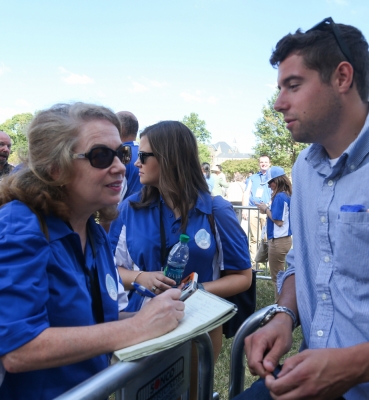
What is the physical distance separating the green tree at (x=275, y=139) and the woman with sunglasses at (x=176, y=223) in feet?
107

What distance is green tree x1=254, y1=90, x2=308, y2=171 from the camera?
34594 mm

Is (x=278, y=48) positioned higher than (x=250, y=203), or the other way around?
(x=278, y=48)

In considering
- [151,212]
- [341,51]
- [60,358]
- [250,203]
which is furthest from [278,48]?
[250,203]

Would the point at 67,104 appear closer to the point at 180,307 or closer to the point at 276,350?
the point at 180,307

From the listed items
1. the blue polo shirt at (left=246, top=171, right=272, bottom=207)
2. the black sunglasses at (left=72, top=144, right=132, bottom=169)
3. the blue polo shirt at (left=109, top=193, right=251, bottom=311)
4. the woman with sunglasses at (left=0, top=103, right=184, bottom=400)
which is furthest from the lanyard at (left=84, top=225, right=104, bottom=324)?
the blue polo shirt at (left=246, top=171, right=272, bottom=207)

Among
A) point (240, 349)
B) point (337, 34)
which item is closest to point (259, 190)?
point (337, 34)

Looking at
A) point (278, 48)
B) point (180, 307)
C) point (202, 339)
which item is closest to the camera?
point (180, 307)

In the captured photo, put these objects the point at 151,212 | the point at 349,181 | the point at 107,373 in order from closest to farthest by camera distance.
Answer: the point at 107,373 → the point at 349,181 → the point at 151,212

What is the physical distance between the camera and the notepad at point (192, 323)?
124 cm

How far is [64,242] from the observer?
5.01 ft

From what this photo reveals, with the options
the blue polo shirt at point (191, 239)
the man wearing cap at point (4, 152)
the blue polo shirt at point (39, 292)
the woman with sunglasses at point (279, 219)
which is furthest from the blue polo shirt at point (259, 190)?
the blue polo shirt at point (39, 292)

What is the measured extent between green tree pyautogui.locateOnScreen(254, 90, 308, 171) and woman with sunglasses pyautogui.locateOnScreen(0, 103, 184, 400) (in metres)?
33.7

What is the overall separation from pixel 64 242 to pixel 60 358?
0.45 metres

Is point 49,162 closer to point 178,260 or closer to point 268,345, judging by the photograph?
point 178,260
